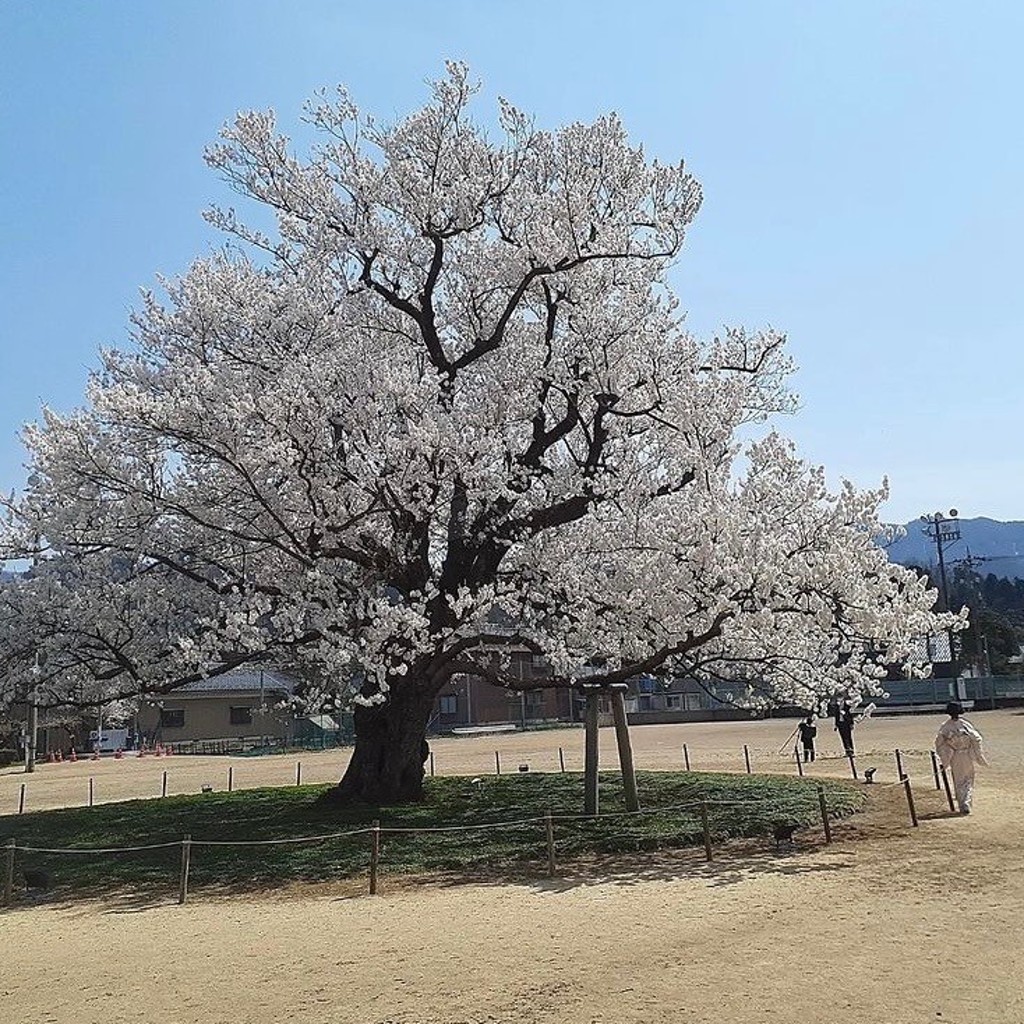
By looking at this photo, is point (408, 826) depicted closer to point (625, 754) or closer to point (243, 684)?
point (625, 754)

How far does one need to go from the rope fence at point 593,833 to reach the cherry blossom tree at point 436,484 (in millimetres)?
2128

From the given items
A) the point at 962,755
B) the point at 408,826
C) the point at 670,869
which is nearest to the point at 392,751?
the point at 408,826

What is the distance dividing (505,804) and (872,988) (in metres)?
11.8

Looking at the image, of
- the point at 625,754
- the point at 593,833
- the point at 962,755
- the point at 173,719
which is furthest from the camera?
the point at 173,719

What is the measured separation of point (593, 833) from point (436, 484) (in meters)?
6.00

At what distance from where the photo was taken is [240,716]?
60469 mm

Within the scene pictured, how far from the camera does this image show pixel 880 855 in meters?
12.6

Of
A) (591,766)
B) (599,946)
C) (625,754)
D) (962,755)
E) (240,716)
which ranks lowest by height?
(599,946)

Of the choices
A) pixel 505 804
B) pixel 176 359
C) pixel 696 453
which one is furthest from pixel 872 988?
pixel 176 359

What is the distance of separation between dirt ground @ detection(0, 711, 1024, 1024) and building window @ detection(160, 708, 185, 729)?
4824cm

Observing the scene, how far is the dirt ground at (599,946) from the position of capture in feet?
23.9

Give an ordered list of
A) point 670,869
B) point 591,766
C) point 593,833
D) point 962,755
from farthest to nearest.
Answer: point 591,766
point 962,755
point 593,833
point 670,869

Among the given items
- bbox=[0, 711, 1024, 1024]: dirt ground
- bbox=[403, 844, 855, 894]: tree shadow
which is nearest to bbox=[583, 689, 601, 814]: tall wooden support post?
bbox=[403, 844, 855, 894]: tree shadow

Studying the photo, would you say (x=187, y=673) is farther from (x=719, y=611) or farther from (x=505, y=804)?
(x=719, y=611)
